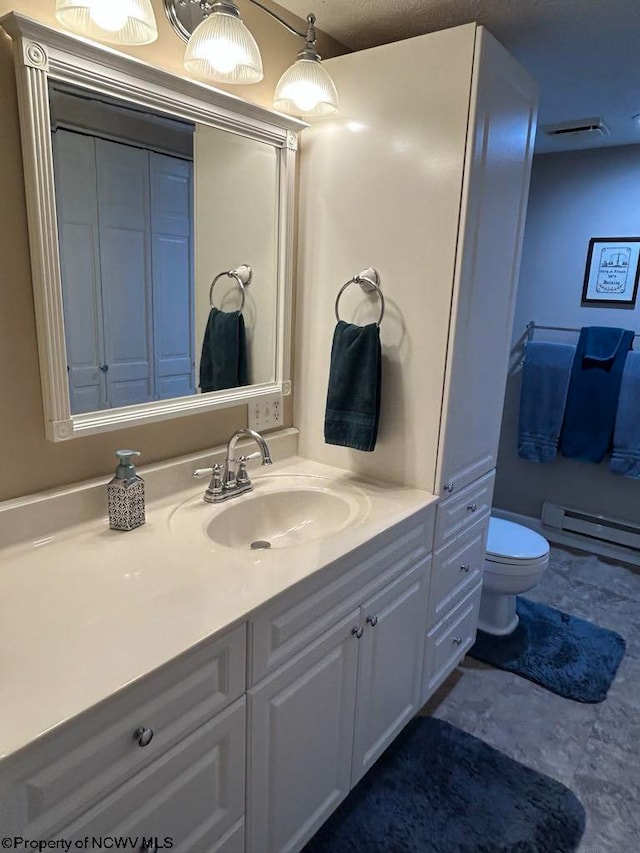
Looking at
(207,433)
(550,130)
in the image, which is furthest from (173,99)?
(550,130)

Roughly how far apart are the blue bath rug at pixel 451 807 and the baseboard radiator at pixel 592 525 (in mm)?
1797

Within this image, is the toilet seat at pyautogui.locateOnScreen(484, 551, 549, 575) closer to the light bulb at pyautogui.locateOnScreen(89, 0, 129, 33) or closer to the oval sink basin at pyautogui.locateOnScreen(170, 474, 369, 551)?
the oval sink basin at pyautogui.locateOnScreen(170, 474, 369, 551)

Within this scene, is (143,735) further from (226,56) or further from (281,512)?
(226,56)

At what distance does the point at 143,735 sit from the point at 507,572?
1754 mm

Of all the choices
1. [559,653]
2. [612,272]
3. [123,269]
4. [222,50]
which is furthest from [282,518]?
[612,272]

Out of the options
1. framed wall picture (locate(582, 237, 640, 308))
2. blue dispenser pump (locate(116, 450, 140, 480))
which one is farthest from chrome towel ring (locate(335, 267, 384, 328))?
framed wall picture (locate(582, 237, 640, 308))

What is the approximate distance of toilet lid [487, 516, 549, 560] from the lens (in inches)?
90.5

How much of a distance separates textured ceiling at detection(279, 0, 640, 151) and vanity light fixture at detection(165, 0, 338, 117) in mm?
191

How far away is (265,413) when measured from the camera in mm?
1887

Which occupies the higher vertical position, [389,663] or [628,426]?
[628,426]

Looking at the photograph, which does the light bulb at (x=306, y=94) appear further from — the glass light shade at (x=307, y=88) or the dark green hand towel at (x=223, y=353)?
the dark green hand towel at (x=223, y=353)

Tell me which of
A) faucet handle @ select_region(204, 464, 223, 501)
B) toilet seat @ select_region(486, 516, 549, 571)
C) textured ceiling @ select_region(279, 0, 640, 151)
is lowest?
toilet seat @ select_region(486, 516, 549, 571)

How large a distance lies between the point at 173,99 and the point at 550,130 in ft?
6.58

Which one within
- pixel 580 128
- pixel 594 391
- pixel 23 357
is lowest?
pixel 594 391
